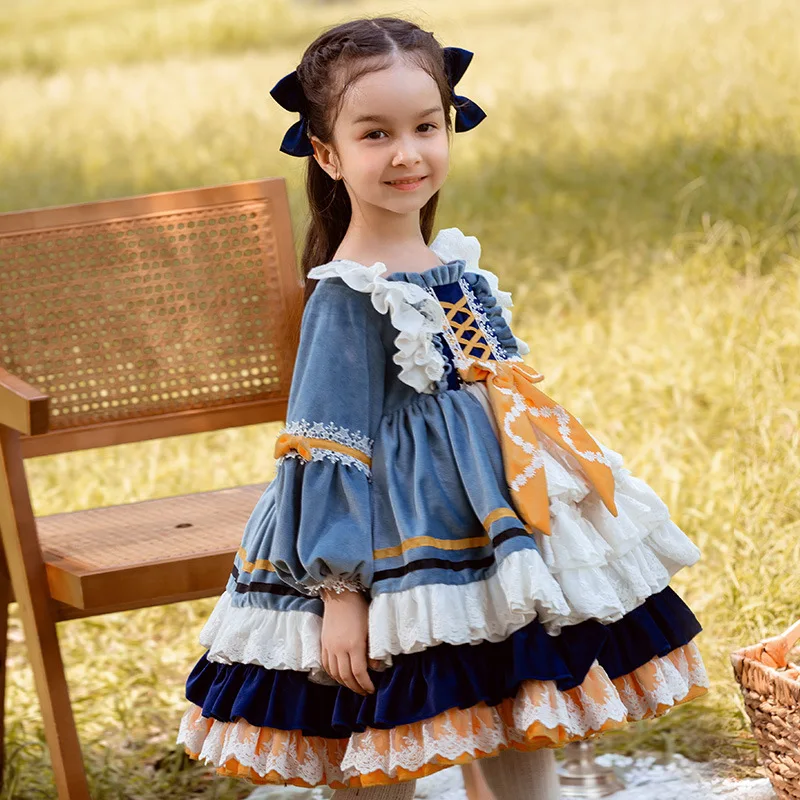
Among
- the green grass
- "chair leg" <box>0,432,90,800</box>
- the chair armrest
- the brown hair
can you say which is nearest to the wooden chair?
"chair leg" <box>0,432,90,800</box>

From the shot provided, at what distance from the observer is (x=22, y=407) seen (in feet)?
7.68

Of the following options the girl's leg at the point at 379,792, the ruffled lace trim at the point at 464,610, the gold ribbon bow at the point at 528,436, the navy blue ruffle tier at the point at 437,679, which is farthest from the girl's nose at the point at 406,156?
the girl's leg at the point at 379,792

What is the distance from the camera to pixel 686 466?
12.5 ft

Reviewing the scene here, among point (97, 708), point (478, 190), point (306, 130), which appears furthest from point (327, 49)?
point (478, 190)

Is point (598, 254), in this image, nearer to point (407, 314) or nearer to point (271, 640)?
point (407, 314)

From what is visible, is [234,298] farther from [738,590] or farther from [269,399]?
[738,590]

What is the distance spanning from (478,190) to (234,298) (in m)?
3.53

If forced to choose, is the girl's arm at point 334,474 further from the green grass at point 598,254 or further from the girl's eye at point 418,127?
the green grass at point 598,254

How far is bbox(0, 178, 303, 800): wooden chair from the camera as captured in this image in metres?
2.94

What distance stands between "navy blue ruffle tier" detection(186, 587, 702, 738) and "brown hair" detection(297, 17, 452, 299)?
0.63 metres

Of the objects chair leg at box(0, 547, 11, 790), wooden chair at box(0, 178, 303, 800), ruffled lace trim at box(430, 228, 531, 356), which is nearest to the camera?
ruffled lace trim at box(430, 228, 531, 356)

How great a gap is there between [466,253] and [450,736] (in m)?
0.80

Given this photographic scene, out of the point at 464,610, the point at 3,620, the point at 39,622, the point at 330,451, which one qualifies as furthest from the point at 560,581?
the point at 3,620

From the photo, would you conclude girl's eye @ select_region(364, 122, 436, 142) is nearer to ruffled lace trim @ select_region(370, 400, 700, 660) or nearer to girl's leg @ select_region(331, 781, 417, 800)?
ruffled lace trim @ select_region(370, 400, 700, 660)
